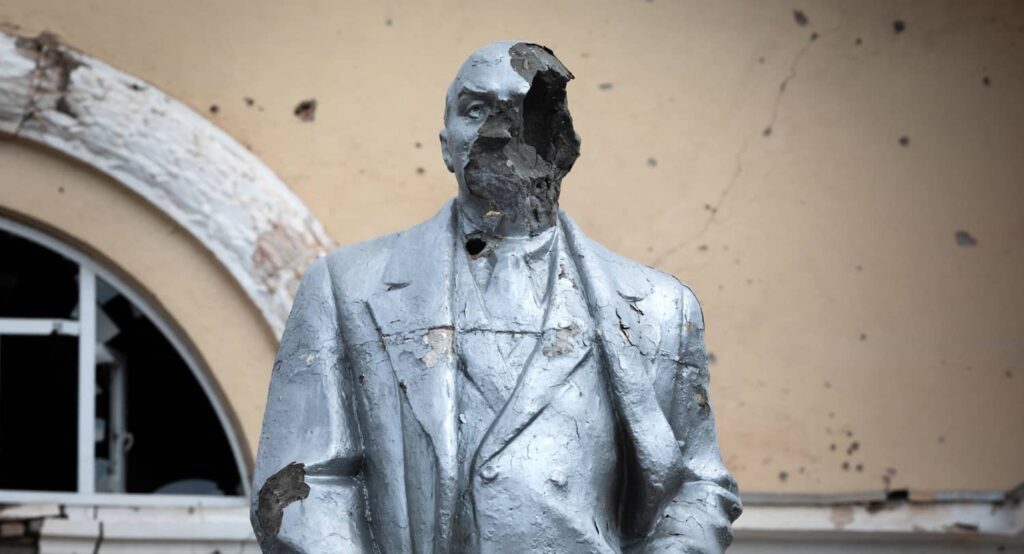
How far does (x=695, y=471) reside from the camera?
4.84m

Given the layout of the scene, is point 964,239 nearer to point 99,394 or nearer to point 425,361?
point 99,394

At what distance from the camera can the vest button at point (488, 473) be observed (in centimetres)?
459

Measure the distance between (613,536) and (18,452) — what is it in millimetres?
3253

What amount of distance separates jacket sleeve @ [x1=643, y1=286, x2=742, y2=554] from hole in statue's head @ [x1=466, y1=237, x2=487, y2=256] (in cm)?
37

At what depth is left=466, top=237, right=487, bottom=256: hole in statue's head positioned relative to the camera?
4.88m

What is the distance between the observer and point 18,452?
299 inches

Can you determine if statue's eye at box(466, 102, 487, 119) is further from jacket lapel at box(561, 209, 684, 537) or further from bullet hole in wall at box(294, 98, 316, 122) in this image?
bullet hole in wall at box(294, 98, 316, 122)

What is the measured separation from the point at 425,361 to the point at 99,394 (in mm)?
3047

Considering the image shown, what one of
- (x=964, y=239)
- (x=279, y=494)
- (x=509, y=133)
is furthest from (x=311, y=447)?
(x=964, y=239)

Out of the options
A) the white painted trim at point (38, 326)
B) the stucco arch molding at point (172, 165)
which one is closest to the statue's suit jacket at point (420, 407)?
the stucco arch molding at point (172, 165)

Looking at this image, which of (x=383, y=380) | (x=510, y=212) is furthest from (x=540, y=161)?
(x=383, y=380)

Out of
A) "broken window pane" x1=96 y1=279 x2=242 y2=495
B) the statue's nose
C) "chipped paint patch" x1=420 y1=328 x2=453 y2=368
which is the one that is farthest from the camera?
"broken window pane" x1=96 y1=279 x2=242 y2=495

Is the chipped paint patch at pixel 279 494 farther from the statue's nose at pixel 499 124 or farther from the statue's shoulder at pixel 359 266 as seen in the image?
the statue's nose at pixel 499 124

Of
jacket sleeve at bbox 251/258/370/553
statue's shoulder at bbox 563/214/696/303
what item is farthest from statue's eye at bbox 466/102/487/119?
jacket sleeve at bbox 251/258/370/553
